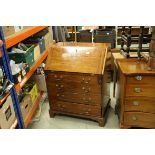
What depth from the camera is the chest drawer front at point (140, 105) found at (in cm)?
201

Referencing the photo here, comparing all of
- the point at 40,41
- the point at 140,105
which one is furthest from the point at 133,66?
the point at 40,41

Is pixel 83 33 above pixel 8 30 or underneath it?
underneath

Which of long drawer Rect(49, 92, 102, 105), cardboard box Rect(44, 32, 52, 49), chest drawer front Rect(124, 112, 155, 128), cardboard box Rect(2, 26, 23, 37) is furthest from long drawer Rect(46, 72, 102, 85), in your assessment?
cardboard box Rect(44, 32, 52, 49)

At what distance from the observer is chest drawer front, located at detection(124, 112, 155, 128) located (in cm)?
209

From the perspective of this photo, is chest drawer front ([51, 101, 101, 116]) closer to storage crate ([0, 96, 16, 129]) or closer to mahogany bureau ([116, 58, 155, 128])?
mahogany bureau ([116, 58, 155, 128])

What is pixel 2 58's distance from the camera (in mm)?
1563

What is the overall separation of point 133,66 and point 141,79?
0.21m

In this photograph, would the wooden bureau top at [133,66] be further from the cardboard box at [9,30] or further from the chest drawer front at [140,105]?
the cardboard box at [9,30]

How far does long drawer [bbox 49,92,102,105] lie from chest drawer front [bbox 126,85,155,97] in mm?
383

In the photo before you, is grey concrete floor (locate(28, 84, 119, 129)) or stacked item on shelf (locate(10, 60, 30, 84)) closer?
stacked item on shelf (locate(10, 60, 30, 84))
